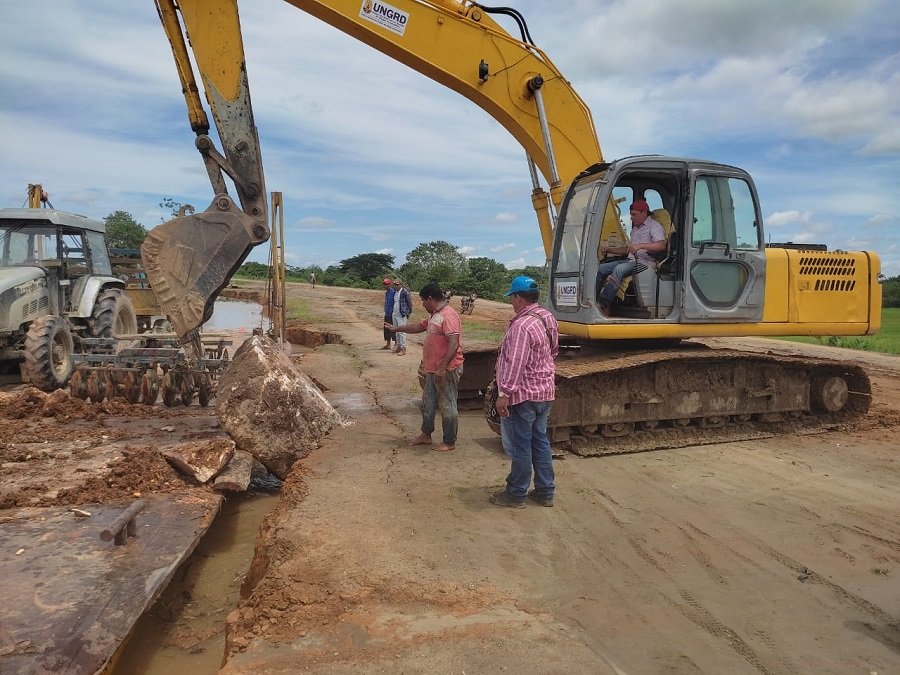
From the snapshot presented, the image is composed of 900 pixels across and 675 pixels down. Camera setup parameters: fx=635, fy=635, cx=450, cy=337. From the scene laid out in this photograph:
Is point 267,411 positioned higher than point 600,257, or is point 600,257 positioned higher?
point 600,257

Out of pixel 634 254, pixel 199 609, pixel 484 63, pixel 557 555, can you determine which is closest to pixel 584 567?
pixel 557 555

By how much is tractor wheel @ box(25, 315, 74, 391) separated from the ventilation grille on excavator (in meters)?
9.30

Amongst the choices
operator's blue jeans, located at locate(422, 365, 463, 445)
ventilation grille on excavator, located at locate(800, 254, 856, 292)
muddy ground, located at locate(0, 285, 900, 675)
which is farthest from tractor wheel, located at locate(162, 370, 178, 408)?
ventilation grille on excavator, located at locate(800, 254, 856, 292)

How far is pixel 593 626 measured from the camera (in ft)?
10.4

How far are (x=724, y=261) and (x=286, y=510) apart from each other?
15.8 ft

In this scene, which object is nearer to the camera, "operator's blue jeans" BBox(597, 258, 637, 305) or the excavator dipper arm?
the excavator dipper arm

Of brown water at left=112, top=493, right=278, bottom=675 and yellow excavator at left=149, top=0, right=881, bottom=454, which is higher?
yellow excavator at left=149, top=0, right=881, bottom=454

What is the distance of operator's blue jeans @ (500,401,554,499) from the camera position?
472 centimetres

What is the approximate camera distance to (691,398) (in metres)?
6.77

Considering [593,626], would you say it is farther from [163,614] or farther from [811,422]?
[811,422]

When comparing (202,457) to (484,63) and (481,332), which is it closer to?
(484,63)

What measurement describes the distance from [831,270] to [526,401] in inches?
169

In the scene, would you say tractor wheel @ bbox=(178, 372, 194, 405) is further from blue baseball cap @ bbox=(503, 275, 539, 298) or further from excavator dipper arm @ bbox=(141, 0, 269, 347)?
blue baseball cap @ bbox=(503, 275, 539, 298)

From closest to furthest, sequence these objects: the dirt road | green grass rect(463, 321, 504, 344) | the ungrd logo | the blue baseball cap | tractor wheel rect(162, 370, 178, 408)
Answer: the dirt road
the blue baseball cap
the ungrd logo
tractor wheel rect(162, 370, 178, 408)
green grass rect(463, 321, 504, 344)
